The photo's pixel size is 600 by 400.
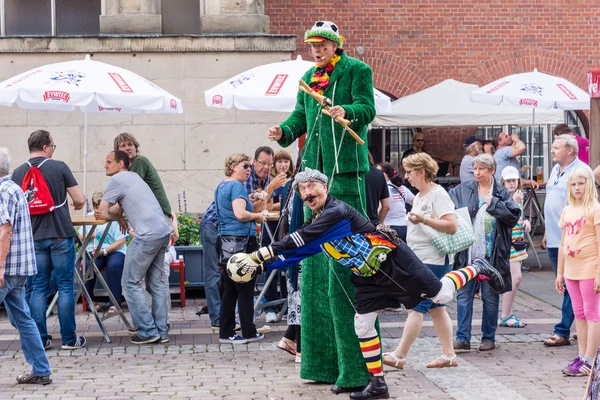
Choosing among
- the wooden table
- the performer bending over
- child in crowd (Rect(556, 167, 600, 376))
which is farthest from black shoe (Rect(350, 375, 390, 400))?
the wooden table

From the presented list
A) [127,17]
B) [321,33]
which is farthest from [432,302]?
[127,17]

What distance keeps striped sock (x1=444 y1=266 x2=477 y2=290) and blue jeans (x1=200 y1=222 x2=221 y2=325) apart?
125 inches

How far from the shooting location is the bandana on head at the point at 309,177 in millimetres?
6676

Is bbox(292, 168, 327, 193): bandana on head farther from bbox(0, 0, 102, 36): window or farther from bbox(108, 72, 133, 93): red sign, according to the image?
bbox(0, 0, 102, 36): window

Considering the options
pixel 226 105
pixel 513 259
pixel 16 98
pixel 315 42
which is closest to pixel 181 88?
pixel 226 105

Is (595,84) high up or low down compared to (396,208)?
up

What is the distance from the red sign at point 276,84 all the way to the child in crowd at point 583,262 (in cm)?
408

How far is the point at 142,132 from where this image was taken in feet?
50.4

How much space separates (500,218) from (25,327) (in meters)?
4.02

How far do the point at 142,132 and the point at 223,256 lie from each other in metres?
6.25

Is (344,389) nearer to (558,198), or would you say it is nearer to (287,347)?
(287,347)

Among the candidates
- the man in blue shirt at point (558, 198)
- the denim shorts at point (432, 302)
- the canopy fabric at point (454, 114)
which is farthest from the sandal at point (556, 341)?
the canopy fabric at point (454, 114)

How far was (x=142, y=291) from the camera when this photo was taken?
9.44m

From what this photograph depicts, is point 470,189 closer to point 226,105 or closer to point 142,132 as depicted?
point 226,105
